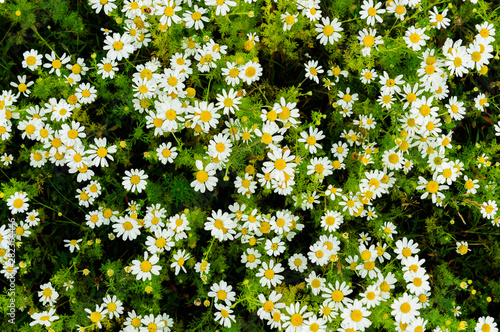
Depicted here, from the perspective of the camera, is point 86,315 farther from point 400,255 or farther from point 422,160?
point 422,160

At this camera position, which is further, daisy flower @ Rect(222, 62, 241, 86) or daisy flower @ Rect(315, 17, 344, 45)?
daisy flower @ Rect(315, 17, 344, 45)

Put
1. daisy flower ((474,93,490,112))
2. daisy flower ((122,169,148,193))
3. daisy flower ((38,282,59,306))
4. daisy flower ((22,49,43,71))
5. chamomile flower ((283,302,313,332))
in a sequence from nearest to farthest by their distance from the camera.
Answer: chamomile flower ((283,302,313,332)) < daisy flower ((38,282,59,306)) < daisy flower ((122,169,148,193)) < daisy flower ((22,49,43,71)) < daisy flower ((474,93,490,112))

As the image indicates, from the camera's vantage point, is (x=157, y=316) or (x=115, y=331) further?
(x=115, y=331)

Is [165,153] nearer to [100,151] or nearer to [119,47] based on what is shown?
[100,151]

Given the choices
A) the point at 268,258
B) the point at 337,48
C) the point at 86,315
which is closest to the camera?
Result: the point at 86,315

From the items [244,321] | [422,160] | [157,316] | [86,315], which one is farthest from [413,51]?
[86,315]

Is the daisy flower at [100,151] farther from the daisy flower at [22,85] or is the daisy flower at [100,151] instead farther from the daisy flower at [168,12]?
the daisy flower at [168,12]

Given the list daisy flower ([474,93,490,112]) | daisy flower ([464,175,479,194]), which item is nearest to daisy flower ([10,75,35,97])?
daisy flower ([464,175,479,194])

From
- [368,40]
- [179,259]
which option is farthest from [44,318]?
[368,40]

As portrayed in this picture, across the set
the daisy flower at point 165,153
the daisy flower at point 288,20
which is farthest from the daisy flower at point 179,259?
the daisy flower at point 288,20

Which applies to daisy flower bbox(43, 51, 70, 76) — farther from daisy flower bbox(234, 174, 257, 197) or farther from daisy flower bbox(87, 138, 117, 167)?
daisy flower bbox(234, 174, 257, 197)
